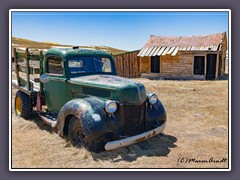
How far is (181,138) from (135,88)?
190 cm

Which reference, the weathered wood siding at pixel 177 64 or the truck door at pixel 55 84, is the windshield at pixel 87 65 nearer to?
the truck door at pixel 55 84

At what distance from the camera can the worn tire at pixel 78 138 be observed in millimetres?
4973

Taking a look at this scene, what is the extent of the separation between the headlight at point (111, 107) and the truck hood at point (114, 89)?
192 mm

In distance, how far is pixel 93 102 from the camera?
521 centimetres

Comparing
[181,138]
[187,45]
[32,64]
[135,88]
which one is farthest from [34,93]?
[187,45]

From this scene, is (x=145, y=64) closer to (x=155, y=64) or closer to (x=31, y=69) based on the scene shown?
(x=155, y=64)

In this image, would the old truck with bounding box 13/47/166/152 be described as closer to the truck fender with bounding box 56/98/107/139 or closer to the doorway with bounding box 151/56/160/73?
the truck fender with bounding box 56/98/107/139

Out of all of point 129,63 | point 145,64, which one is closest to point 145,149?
point 145,64

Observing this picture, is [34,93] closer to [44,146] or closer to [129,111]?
[44,146]

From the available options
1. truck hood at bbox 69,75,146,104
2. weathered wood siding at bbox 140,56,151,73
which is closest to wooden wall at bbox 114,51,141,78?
weathered wood siding at bbox 140,56,151,73

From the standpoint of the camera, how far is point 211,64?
20703mm

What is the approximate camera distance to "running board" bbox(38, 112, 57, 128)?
6172 mm

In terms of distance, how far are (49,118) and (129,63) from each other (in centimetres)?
1645

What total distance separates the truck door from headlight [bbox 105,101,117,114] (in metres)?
1.56
